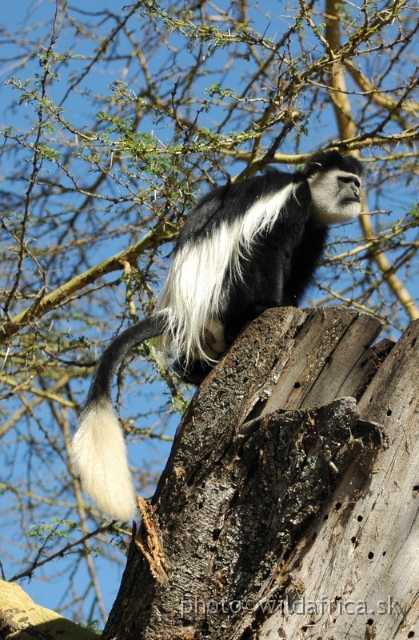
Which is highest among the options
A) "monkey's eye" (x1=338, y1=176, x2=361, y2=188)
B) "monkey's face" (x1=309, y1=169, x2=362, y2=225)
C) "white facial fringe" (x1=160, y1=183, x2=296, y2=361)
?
"monkey's eye" (x1=338, y1=176, x2=361, y2=188)

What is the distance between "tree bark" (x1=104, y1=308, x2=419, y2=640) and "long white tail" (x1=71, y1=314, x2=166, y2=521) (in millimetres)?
225

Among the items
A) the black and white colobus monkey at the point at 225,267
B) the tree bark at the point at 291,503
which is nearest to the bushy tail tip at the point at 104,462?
the tree bark at the point at 291,503

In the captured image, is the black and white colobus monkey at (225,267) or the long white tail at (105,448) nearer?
the long white tail at (105,448)

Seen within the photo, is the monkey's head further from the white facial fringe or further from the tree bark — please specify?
the tree bark

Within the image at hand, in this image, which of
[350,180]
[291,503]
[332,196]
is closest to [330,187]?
[332,196]

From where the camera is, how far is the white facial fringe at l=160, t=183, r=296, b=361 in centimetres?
299

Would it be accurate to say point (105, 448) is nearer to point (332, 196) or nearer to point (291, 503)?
point (291, 503)

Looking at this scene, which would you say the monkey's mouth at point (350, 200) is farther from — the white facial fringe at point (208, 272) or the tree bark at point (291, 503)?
the tree bark at point (291, 503)

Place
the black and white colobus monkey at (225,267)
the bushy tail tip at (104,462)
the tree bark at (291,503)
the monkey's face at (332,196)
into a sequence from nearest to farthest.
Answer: the tree bark at (291,503)
the bushy tail tip at (104,462)
the black and white colobus monkey at (225,267)
the monkey's face at (332,196)

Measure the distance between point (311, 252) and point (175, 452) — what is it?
1680 millimetres

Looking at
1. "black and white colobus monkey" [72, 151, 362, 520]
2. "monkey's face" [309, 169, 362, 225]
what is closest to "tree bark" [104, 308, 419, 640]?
"black and white colobus monkey" [72, 151, 362, 520]

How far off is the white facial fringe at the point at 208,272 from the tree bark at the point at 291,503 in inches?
32.7

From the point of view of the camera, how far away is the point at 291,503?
1894 millimetres

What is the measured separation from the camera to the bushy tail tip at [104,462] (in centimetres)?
229
